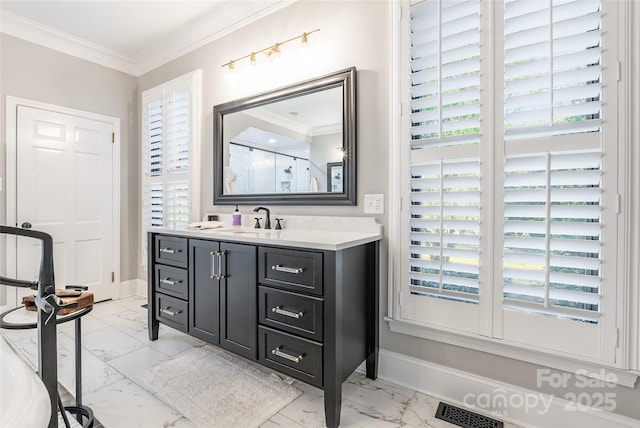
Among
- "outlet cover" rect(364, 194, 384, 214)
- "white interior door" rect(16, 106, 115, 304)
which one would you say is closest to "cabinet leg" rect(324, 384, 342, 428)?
"outlet cover" rect(364, 194, 384, 214)

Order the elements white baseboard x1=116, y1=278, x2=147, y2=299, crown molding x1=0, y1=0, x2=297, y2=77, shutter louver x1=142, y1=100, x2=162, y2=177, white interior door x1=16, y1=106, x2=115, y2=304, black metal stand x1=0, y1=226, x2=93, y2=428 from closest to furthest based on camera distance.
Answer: black metal stand x1=0, y1=226, x2=93, y2=428
crown molding x1=0, y1=0, x2=297, y2=77
white interior door x1=16, y1=106, x2=115, y2=304
shutter louver x1=142, y1=100, x2=162, y2=177
white baseboard x1=116, y1=278, x2=147, y2=299

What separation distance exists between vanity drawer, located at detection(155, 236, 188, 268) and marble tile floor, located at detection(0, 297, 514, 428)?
67cm

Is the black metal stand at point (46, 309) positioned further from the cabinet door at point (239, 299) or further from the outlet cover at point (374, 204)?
the outlet cover at point (374, 204)

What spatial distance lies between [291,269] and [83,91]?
3.36m

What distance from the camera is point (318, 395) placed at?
185cm

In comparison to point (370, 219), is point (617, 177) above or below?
above

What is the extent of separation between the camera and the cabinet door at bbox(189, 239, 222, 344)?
6.85 ft

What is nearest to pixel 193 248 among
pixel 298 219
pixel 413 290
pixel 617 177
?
pixel 298 219

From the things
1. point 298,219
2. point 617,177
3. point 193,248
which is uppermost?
point 617,177

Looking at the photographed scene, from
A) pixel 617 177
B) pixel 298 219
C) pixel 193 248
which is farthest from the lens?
pixel 298 219

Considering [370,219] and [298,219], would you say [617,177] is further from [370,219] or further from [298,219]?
[298,219]

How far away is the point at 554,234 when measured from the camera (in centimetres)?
150

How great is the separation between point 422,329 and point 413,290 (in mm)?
239

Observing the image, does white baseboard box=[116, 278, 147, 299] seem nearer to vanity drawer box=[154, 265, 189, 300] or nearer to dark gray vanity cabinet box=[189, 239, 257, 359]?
vanity drawer box=[154, 265, 189, 300]
